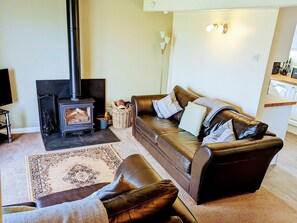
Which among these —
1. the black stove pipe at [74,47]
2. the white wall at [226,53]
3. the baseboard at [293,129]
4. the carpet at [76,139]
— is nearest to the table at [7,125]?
the carpet at [76,139]

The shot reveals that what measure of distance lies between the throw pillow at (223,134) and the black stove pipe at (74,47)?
2.37 metres

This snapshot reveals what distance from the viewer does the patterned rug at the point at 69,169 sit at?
3.06 meters

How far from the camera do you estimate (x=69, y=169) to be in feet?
11.2

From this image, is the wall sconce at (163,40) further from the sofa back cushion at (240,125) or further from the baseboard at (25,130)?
the baseboard at (25,130)

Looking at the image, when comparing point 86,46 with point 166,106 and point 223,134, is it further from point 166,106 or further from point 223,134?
point 223,134

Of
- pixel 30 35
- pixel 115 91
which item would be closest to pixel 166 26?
pixel 115 91

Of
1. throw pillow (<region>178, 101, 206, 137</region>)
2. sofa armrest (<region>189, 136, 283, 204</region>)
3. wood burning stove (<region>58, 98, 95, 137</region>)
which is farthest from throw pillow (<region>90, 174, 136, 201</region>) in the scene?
wood burning stove (<region>58, 98, 95, 137</region>)

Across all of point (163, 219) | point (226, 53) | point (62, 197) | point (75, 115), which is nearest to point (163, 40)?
point (226, 53)

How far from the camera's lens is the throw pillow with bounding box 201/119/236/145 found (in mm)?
3008

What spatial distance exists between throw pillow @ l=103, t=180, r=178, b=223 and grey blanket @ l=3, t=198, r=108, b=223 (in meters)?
0.06

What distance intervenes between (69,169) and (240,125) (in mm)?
2227

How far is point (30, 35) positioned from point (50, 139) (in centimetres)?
170

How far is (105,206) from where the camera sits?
4.56 feet

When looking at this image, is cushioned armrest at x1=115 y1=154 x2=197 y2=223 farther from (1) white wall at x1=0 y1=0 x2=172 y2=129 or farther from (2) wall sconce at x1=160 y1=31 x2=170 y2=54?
(2) wall sconce at x1=160 y1=31 x2=170 y2=54
